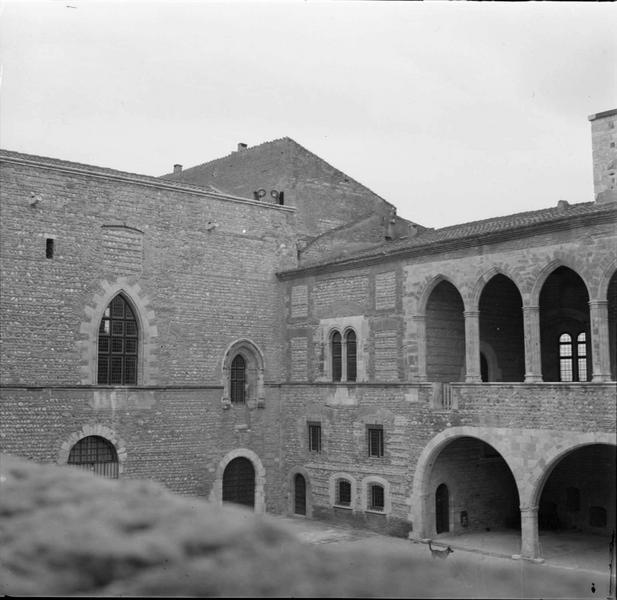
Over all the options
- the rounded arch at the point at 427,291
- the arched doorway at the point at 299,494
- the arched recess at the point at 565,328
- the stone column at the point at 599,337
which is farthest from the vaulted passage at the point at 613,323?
the arched doorway at the point at 299,494

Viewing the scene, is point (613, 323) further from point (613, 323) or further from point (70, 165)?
point (70, 165)

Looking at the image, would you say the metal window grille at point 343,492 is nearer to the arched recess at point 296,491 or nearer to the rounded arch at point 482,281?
the arched recess at point 296,491

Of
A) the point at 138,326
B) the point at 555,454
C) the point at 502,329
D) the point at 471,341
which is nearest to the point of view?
the point at 555,454

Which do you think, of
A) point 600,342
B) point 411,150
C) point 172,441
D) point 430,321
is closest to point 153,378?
point 172,441

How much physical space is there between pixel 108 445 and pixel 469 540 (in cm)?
969

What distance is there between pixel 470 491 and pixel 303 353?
6203mm

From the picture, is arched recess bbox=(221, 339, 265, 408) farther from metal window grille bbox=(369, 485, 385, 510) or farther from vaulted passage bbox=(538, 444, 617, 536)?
vaulted passage bbox=(538, 444, 617, 536)

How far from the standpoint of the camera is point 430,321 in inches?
802

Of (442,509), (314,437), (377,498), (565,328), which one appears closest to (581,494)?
(442,509)

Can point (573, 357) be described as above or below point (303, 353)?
below

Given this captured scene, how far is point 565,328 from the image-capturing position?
861 inches

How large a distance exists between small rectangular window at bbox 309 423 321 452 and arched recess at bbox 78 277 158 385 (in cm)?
484

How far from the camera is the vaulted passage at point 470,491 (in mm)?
20172

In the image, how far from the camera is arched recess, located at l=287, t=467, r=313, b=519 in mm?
22614
